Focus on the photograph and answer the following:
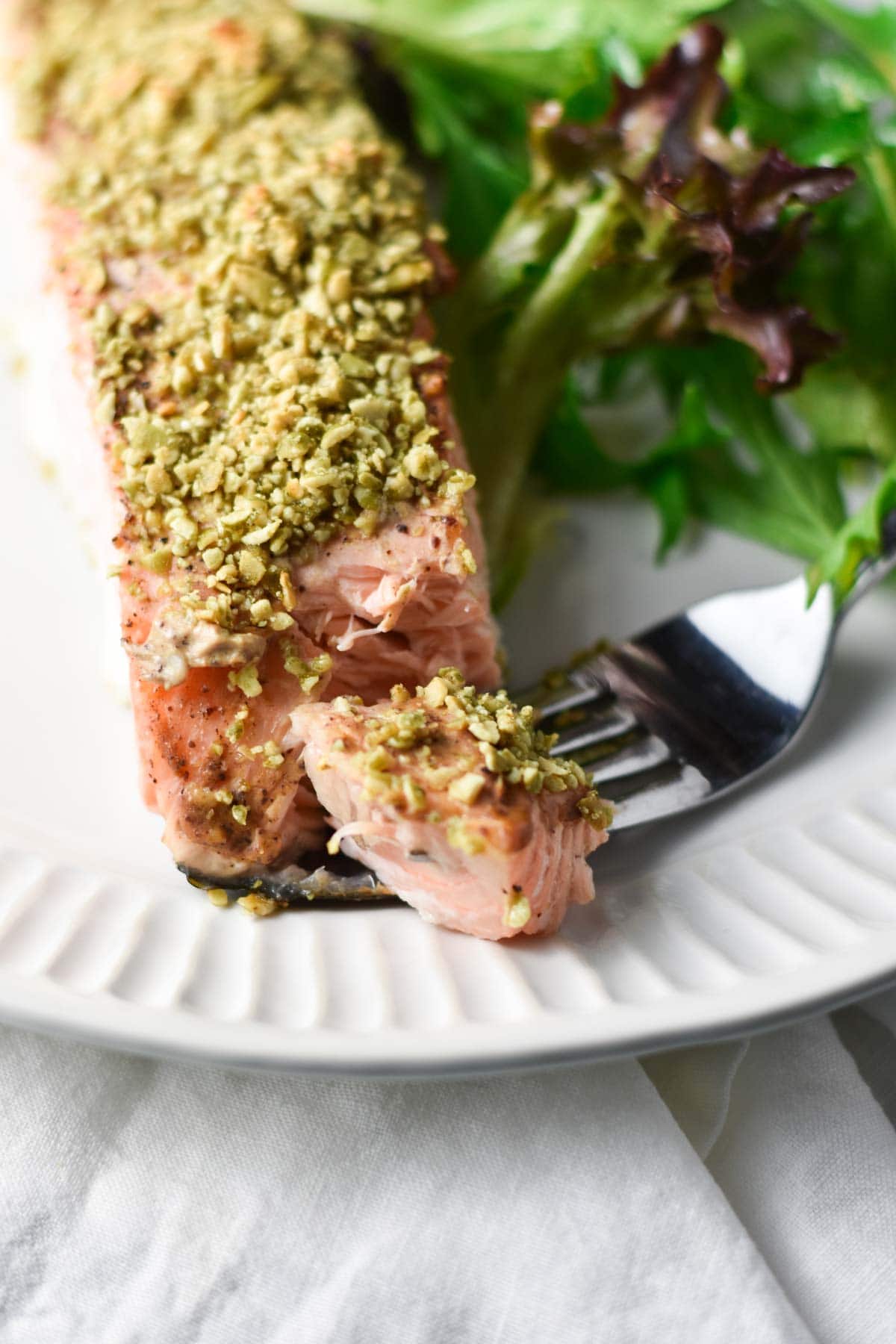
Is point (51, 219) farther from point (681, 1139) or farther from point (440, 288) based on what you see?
point (681, 1139)

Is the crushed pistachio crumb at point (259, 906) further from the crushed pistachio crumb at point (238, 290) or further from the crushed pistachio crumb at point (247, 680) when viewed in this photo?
the crushed pistachio crumb at point (238, 290)

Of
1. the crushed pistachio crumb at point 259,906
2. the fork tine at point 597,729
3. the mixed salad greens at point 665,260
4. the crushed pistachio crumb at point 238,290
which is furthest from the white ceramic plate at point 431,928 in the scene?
the crushed pistachio crumb at point 238,290

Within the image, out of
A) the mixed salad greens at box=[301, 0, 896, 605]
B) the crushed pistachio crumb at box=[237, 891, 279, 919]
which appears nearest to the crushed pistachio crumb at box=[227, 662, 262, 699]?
the crushed pistachio crumb at box=[237, 891, 279, 919]

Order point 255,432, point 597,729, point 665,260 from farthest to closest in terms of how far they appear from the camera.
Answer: point 665,260
point 597,729
point 255,432

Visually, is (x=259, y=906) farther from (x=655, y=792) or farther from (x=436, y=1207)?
(x=655, y=792)

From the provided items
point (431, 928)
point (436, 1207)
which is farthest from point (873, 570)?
point (436, 1207)
